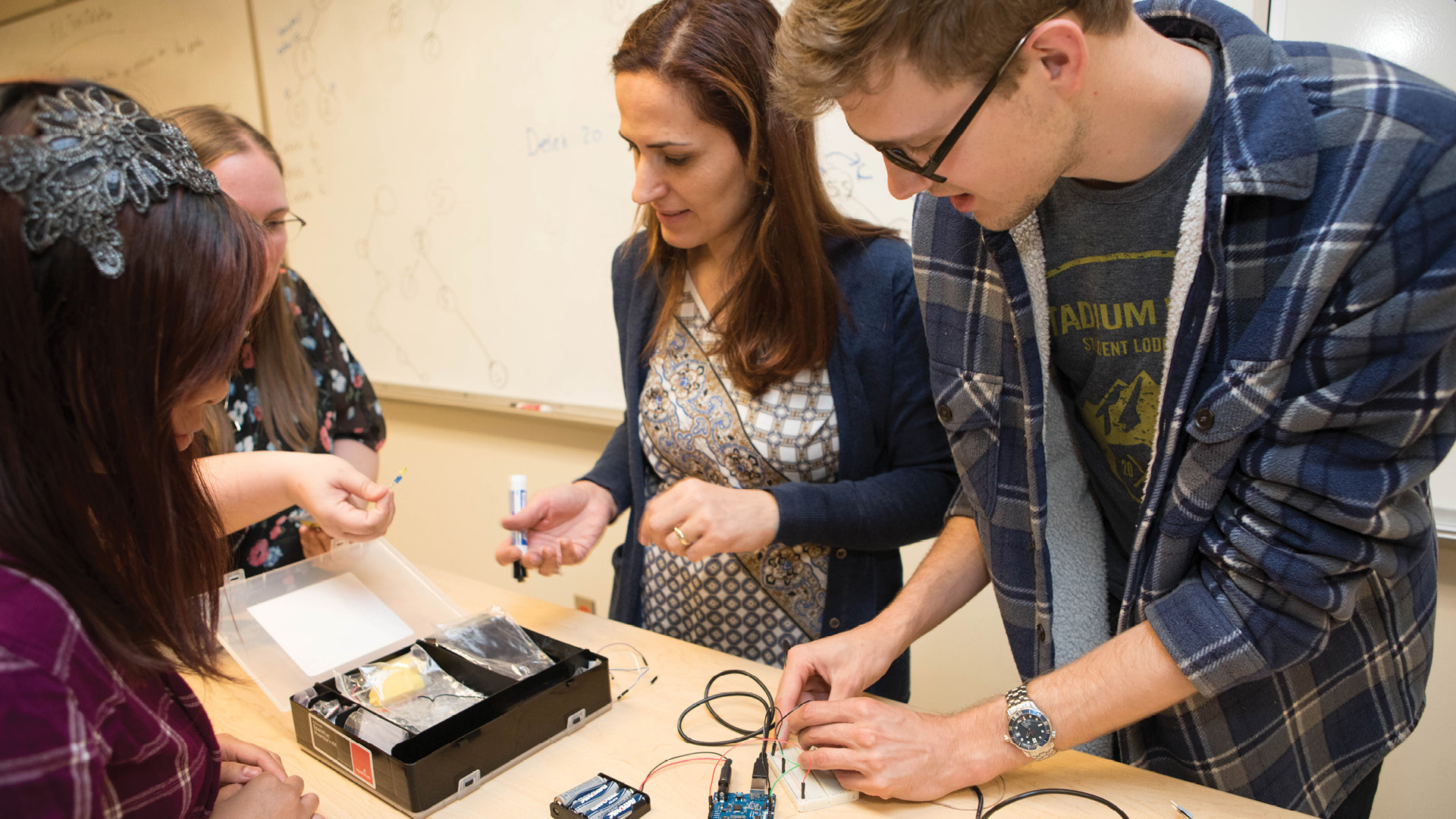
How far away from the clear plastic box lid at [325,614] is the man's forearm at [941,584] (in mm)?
643

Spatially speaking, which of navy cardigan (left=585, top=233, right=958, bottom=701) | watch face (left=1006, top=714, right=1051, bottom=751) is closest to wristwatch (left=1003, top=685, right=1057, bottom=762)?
watch face (left=1006, top=714, right=1051, bottom=751)

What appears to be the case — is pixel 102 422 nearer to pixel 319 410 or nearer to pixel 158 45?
pixel 319 410

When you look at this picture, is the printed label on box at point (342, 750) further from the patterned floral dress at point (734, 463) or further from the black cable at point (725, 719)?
the patterned floral dress at point (734, 463)

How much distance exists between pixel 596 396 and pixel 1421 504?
6.33ft

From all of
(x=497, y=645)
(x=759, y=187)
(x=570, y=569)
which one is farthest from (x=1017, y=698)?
(x=570, y=569)

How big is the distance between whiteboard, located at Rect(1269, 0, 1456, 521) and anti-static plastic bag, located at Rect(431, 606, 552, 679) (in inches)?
60.7

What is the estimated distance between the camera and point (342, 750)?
3.25 ft

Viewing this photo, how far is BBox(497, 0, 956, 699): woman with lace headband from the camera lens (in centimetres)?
123

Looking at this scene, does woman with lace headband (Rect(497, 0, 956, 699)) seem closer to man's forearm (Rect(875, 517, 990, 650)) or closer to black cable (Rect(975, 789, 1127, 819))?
man's forearm (Rect(875, 517, 990, 650))

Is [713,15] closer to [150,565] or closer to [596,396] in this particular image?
[150,565]

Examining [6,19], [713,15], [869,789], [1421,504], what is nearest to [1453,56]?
[1421,504]

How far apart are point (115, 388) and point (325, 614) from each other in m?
0.69

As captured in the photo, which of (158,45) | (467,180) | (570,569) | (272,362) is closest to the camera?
(272,362)

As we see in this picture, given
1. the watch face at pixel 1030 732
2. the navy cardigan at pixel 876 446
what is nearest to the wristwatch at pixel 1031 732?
the watch face at pixel 1030 732
